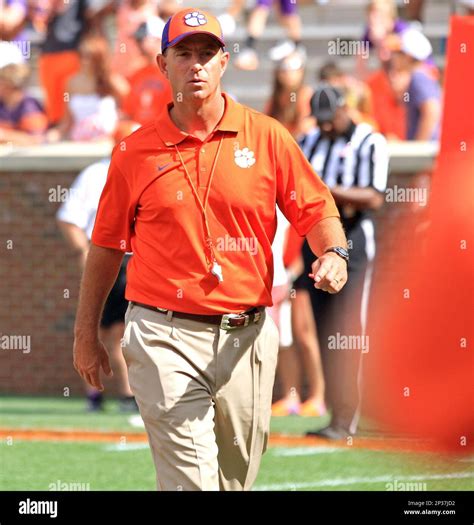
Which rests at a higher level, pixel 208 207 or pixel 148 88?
pixel 148 88

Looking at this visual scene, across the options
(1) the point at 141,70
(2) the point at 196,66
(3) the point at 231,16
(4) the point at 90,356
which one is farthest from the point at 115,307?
(2) the point at 196,66

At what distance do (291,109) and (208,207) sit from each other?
7.23 metres

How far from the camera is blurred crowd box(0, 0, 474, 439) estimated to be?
1004 cm

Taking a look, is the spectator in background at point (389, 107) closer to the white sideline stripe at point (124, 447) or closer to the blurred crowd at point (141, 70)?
the blurred crowd at point (141, 70)

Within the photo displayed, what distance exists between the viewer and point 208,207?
5480 millimetres

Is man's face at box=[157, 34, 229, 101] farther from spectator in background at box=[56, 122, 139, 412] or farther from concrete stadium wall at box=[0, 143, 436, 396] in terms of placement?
A: concrete stadium wall at box=[0, 143, 436, 396]

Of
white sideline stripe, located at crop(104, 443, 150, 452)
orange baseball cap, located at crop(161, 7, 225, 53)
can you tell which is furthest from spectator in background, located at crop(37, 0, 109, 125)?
orange baseball cap, located at crop(161, 7, 225, 53)

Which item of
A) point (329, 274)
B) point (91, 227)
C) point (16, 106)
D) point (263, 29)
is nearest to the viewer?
point (329, 274)

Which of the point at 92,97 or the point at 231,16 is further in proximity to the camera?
the point at 231,16

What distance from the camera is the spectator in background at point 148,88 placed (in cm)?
1338

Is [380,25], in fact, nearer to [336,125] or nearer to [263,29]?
[263,29]

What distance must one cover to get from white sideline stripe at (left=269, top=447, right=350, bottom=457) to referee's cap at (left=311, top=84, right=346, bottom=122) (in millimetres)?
2299

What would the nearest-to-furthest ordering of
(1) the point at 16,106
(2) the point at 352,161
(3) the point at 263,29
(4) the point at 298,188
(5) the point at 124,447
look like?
(4) the point at 298,188 → (5) the point at 124,447 → (2) the point at 352,161 → (1) the point at 16,106 → (3) the point at 263,29

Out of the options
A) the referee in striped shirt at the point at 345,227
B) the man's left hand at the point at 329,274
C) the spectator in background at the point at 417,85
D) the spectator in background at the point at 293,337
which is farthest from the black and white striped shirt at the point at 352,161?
the man's left hand at the point at 329,274
